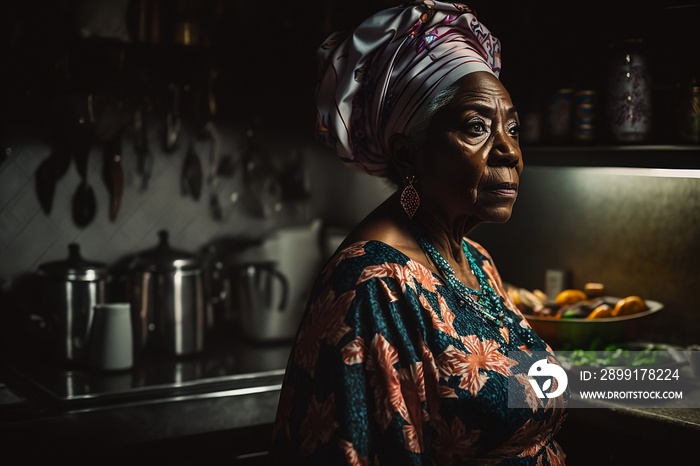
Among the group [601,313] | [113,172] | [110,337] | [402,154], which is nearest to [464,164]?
[402,154]

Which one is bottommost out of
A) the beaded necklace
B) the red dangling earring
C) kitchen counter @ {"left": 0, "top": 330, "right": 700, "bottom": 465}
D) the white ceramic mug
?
kitchen counter @ {"left": 0, "top": 330, "right": 700, "bottom": 465}

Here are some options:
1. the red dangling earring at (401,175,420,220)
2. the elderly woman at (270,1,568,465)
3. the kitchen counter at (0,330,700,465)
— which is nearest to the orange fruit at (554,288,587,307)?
the kitchen counter at (0,330,700,465)

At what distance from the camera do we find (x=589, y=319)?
2.42 metres

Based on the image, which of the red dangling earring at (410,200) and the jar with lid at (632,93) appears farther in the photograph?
the jar with lid at (632,93)

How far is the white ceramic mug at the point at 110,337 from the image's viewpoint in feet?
8.52

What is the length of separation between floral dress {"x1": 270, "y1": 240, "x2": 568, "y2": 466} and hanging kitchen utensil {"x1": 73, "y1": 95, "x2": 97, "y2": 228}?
1.80 m

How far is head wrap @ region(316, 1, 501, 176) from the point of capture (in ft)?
4.73

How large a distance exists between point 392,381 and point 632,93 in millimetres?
1555

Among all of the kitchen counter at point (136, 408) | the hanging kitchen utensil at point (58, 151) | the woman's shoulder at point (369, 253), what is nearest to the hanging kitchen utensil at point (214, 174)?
the hanging kitchen utensil at point (58, 151)

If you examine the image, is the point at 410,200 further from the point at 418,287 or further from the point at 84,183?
the point at 84,183

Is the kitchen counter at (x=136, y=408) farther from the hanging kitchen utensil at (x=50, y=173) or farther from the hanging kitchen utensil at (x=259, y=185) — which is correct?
the hanging kitchen utensil at (x=259, y=185)

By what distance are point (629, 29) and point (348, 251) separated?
5.56 ft

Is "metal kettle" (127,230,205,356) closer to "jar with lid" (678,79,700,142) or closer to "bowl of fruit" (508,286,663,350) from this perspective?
"bowl of fruit" (508,286,663,350)

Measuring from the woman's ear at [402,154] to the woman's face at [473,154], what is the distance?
0.03 m
